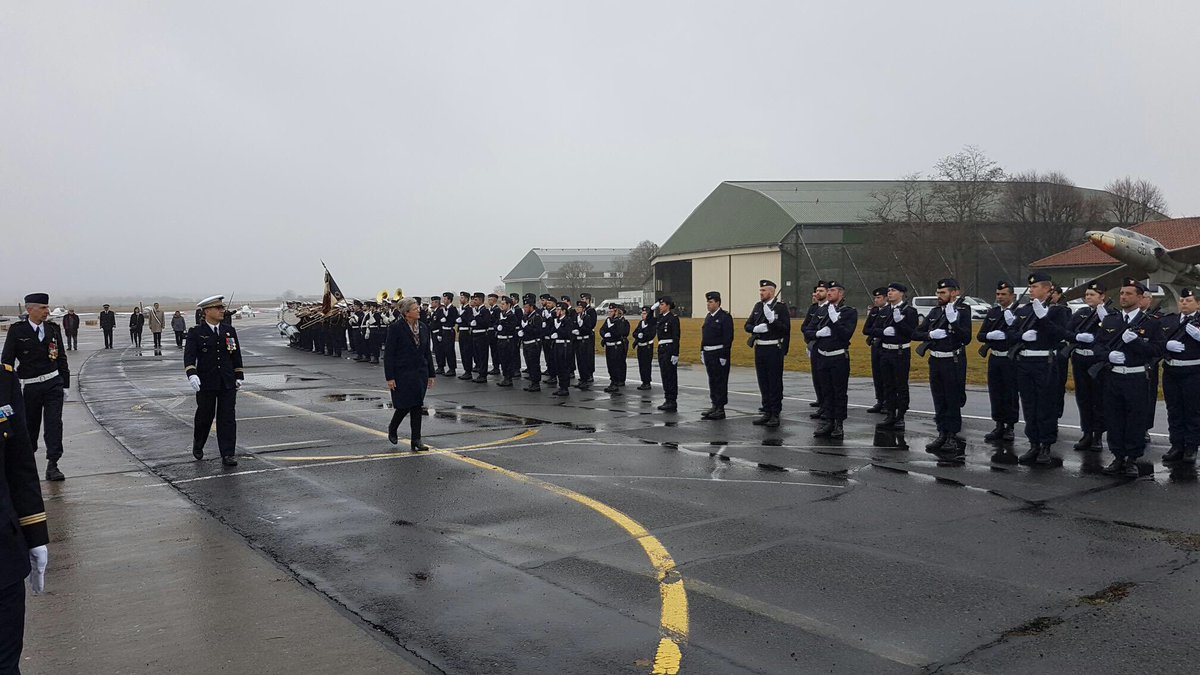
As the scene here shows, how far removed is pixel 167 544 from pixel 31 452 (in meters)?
3.49

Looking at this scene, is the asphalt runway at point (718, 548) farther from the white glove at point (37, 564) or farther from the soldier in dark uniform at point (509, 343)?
the soldier in dark uniform at point (509, 343)

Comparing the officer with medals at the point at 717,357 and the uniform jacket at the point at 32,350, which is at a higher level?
the uniform jacket at the point at 32,350

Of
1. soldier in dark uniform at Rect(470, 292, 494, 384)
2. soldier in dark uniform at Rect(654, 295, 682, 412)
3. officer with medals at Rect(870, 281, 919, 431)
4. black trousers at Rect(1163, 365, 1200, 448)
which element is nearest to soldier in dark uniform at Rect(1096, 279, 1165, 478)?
black trousers at Rect(1163, 365, 1200, 448)

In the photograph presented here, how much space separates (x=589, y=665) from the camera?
4.21 meters

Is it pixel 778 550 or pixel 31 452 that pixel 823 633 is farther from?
pixel 31 452

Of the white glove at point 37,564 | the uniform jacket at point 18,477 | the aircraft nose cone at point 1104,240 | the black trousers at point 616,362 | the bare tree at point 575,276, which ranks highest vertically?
the bare tree at point 575,276

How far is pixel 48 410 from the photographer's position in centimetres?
938

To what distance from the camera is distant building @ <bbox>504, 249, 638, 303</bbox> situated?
348 ft

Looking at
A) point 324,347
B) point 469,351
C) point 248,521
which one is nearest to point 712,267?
point 324,347

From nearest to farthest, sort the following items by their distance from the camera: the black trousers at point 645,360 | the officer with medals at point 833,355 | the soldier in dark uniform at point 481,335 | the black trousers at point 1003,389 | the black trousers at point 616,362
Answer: the black trousers at point 1003,389, the officer with medals at point 833,355, the black trousers at point 645,360, the black trousers at point 616,362, the soldier in dark uniform at point 481,335

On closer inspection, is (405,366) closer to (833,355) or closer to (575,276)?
(833,355)

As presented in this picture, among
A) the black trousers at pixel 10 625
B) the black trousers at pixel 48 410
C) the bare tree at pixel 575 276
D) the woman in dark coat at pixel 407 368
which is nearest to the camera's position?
the black trousers at pixel 10 625

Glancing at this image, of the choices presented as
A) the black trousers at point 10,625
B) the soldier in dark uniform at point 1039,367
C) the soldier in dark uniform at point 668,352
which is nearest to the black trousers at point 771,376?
the soldier in dark uniform at point 668,352

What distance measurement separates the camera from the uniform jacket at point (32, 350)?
8.80 m
